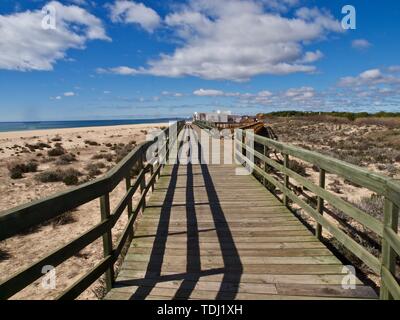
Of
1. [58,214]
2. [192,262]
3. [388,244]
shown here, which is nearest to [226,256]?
[192,262]

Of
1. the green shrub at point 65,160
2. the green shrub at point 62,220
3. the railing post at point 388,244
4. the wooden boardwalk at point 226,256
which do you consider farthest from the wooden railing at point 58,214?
the green shrub at point 65,160

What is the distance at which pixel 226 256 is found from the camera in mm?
3939

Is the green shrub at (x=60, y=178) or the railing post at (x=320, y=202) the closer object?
the railing post at (x=320, y=202)

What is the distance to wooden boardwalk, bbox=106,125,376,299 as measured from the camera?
10.4 feet

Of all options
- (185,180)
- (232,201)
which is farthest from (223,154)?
(232,201)

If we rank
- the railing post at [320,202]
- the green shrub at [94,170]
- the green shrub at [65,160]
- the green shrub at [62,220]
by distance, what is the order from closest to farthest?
the railing post at [320,202], the green shrub at [62,220], the green shrub at [94,170], the green shrub at [65,160]

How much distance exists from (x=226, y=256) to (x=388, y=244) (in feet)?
6.12

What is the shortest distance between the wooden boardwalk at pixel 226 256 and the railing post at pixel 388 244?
41cm

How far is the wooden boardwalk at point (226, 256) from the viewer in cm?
316

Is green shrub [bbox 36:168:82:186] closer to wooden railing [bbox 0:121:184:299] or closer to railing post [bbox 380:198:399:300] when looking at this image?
wooden railing [bbox 0:121:184:299]

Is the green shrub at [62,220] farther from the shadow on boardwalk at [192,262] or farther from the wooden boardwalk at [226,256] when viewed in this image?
the shadow on boardwalk at [192,262]

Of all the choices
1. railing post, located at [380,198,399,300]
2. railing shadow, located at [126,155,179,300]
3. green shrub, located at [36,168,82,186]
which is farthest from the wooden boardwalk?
green shrub, located at [36,168,82,186]

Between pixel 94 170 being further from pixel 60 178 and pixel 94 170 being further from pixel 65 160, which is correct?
Result: pixel 65 160

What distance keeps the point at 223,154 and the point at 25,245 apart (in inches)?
347
